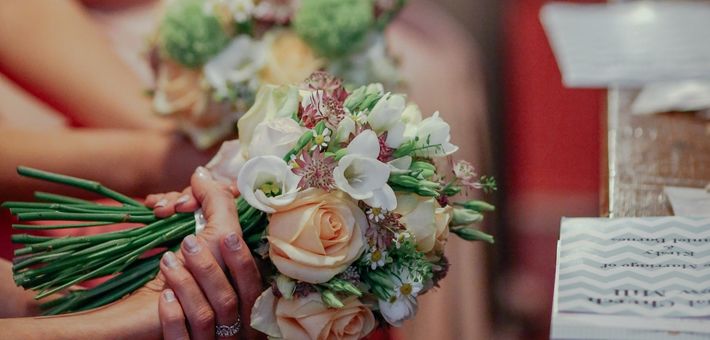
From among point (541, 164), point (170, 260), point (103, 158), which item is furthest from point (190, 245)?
point (541, 164)

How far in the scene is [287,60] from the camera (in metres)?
1.82

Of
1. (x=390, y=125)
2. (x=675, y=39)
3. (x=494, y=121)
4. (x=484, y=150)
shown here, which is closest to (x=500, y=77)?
(x=494, y=121)

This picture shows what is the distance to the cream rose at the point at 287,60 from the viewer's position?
1.80 metres

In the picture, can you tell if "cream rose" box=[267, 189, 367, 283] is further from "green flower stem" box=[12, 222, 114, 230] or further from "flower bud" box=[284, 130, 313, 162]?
"green flower stem" box=[12, 222, 114, 230]

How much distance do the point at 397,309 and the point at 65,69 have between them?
4.03 ft

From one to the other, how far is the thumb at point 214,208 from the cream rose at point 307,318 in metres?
0.09

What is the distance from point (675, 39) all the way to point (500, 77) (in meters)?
0.74

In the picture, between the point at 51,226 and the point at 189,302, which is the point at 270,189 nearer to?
the point at 189,302

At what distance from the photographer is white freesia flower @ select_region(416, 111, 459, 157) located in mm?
1042

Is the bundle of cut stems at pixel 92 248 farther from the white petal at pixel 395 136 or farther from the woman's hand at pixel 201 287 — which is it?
the white petal at pixel 395 136

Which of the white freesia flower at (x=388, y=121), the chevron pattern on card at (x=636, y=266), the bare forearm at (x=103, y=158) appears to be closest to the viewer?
the chevron pattern on card at (x=636, y=266)

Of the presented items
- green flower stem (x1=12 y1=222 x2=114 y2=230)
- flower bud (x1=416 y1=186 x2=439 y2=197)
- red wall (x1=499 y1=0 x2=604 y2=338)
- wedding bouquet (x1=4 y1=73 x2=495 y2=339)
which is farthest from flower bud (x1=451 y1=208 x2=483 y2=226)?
red wall (x1=499 y1=0 x2=604 y2=338)

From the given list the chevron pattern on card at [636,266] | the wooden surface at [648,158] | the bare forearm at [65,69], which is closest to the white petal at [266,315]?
the chevron pattern on card at [636,266]

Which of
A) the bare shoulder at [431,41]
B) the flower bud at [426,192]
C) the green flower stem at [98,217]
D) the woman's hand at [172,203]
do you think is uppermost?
the bare shoulder at [431,41]
